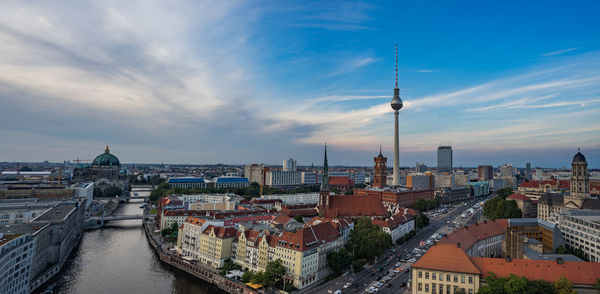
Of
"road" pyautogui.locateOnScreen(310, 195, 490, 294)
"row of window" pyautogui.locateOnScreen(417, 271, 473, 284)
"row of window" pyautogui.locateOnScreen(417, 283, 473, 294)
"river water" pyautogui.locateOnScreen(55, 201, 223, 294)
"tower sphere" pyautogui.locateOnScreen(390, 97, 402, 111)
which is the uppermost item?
"tower sphere" pyautogui.locateOnScreen(390, 97, 402, 111)

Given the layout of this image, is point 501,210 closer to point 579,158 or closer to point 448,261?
point 579,158

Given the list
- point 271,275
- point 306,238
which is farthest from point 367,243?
point 271,275

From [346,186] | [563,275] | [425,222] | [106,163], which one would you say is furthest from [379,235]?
[106,163]

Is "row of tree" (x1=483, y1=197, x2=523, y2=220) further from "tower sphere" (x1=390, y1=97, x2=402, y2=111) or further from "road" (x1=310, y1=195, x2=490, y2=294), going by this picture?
"tower sphere" (x1=390, y1=97, x2=402, y2=111)

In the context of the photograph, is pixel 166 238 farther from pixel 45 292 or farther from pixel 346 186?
pixel 346 186

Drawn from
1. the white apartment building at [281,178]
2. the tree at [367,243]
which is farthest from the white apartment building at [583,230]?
the white apartment building at [281,178]

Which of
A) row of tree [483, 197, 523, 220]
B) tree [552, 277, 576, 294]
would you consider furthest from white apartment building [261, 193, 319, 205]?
tree [552, 277, 576, 294]

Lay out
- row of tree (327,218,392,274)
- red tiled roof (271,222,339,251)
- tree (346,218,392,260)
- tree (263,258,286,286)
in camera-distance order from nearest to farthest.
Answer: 1. tree (263,258,286,286)
2. red tiled roof (271,222,339,251)
3. row of tree (327,218,392,274)
4. tree (346,218,392,260)
